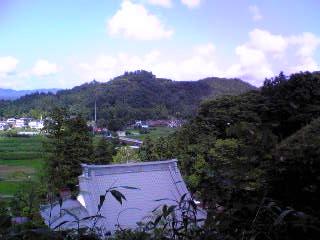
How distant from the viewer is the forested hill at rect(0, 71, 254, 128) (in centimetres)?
4412

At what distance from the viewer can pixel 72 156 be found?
48.6 ft

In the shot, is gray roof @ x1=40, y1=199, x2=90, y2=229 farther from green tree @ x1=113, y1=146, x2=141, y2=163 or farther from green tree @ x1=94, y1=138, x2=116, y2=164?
green tree @ x1=94, y1=138, x2=116, y2=164

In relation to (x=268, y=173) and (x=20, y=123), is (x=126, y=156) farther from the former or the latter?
(x=20, y=123)

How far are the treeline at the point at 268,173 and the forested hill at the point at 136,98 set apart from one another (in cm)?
2653

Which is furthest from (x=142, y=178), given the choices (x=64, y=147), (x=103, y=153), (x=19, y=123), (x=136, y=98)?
(x=19, y=123)

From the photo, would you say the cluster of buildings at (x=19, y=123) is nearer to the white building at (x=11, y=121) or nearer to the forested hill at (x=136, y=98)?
the white building at (x=11, y=121)

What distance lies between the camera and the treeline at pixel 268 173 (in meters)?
0.79

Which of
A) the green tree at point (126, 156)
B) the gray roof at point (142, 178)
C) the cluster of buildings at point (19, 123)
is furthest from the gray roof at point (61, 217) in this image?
the cluster of buildings at point (19, 123)

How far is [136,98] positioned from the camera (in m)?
46.1

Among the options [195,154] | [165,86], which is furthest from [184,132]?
[165,86]

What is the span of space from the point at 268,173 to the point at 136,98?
147 ft

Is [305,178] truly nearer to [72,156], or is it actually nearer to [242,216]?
[242,216]

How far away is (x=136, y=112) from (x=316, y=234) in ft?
147

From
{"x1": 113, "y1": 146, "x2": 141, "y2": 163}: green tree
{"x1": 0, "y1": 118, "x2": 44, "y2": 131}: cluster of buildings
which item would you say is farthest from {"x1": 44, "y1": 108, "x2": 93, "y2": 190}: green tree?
{"x1": 0, "y1": 118, "x2": 44, "y2": 131}: cluster of buildings
